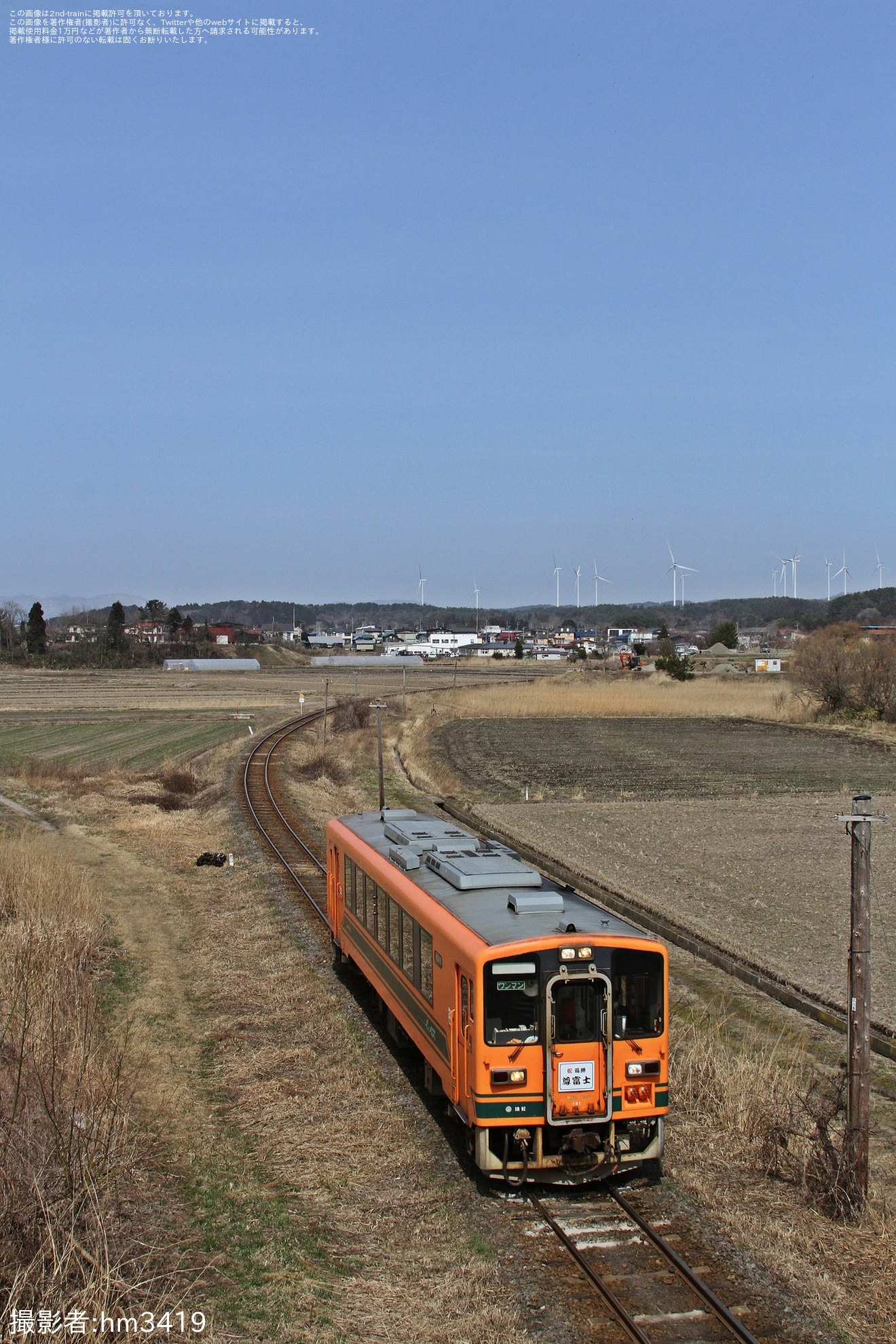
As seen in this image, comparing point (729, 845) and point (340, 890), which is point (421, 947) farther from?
point (729, 845)

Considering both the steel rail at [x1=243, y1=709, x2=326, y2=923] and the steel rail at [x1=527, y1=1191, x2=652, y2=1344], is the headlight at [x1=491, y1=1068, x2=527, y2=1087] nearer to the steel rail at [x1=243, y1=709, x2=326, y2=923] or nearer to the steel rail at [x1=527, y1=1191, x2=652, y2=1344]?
the steel rail at [x1=527, y1=1191, x2=652, y2=1344]

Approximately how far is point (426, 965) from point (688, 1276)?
3.88 metres

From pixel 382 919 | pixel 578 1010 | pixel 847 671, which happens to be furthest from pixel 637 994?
pixel 847 671

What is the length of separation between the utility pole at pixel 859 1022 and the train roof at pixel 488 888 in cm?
184

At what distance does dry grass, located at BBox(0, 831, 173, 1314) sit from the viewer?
7301 mm

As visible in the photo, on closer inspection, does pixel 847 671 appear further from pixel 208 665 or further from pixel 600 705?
pixel 208 665

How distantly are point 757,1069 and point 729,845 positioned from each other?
18.9 meters

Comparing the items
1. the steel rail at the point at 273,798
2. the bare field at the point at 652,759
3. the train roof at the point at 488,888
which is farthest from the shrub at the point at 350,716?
the train roof at the point at 488,888

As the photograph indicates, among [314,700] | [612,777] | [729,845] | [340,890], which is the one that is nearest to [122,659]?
[314,700]

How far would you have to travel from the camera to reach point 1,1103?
930 cm

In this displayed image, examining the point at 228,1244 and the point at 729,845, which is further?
the point at 729,845

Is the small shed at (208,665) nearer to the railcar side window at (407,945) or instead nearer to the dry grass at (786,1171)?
the railcar side window at (407,945)

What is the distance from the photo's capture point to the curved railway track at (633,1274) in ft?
25.8

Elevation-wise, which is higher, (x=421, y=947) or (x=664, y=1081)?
(x=421, y=947)
